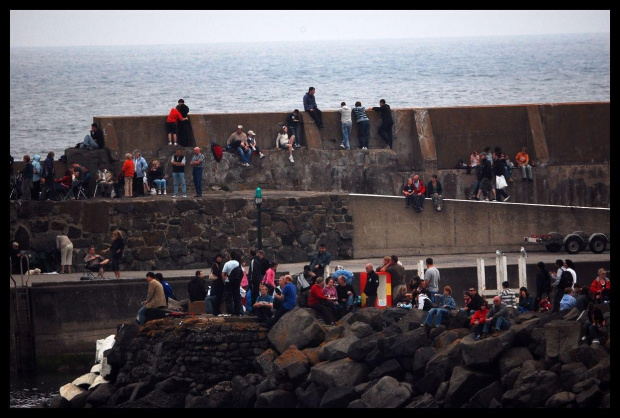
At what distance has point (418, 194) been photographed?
32.2 metres

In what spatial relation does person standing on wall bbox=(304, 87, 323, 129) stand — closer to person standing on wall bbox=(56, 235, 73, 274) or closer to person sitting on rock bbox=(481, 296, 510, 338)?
person standing on wall bbox=(56, 235, 73, 274)

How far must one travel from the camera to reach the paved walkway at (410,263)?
99.2ft

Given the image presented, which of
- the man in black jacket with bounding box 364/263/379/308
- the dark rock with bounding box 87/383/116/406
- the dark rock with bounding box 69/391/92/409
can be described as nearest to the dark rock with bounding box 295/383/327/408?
the man in black jacket with bounding box 364/263/379/308

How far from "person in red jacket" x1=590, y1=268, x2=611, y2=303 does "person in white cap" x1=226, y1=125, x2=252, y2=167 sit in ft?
33.3

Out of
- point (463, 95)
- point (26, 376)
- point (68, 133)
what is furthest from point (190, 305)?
point (463, 95)

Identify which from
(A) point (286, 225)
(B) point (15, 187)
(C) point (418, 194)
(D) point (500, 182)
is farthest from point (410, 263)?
(B) point (15, 187)

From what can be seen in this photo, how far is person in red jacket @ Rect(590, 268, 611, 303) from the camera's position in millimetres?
25000

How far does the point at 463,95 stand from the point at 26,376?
1961 inches

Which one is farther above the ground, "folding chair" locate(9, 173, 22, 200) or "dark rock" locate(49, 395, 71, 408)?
"folding chair" locate(9, 173, 22, 200)

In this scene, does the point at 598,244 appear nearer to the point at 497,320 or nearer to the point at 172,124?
the point at 497,320

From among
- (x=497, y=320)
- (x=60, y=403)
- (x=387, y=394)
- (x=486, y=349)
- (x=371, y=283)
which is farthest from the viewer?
(x=371, y=283)

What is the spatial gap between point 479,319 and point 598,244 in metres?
7.21

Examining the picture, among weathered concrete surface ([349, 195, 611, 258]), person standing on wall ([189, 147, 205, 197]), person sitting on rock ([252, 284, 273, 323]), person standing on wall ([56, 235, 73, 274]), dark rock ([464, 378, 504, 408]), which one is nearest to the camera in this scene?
dark rock ([464, 378, 504, 408])

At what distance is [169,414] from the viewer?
2583 cm
